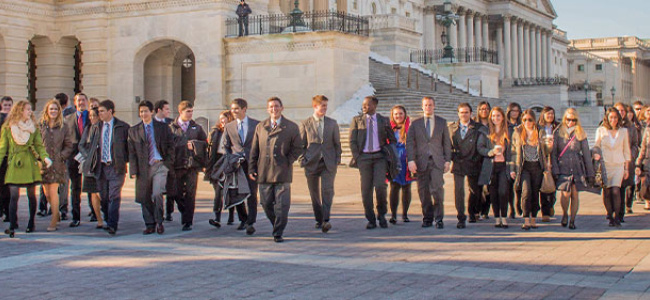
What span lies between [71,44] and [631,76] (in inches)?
4703

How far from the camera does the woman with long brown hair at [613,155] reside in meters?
12.5

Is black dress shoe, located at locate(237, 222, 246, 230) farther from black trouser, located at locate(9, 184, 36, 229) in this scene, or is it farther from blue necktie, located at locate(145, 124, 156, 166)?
black trouser, located at locate(9, 184, 36, 229)

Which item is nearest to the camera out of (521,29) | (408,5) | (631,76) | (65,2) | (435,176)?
(435,176)

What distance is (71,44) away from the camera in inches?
1280

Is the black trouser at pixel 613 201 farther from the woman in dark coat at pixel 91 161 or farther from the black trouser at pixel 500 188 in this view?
the woman in dark coat at pixel 91 161

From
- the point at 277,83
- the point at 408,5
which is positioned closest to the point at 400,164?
the point at 277,83

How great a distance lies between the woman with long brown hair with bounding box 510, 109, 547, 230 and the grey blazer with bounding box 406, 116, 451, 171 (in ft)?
3.24

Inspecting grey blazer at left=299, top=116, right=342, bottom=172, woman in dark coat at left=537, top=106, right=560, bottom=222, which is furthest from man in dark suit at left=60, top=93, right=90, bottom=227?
woman in dark coat at left=537, top=106, right=560, bottom=222

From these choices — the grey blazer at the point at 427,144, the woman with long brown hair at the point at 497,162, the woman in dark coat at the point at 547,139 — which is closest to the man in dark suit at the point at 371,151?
the grey blazer at the point at 427,144

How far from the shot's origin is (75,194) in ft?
43.1

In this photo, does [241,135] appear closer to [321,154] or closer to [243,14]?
[321,154]

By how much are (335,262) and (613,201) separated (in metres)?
5.20

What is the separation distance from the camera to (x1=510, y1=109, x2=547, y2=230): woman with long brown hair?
12.2 metres

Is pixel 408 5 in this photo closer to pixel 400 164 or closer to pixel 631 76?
pixel 400 164
